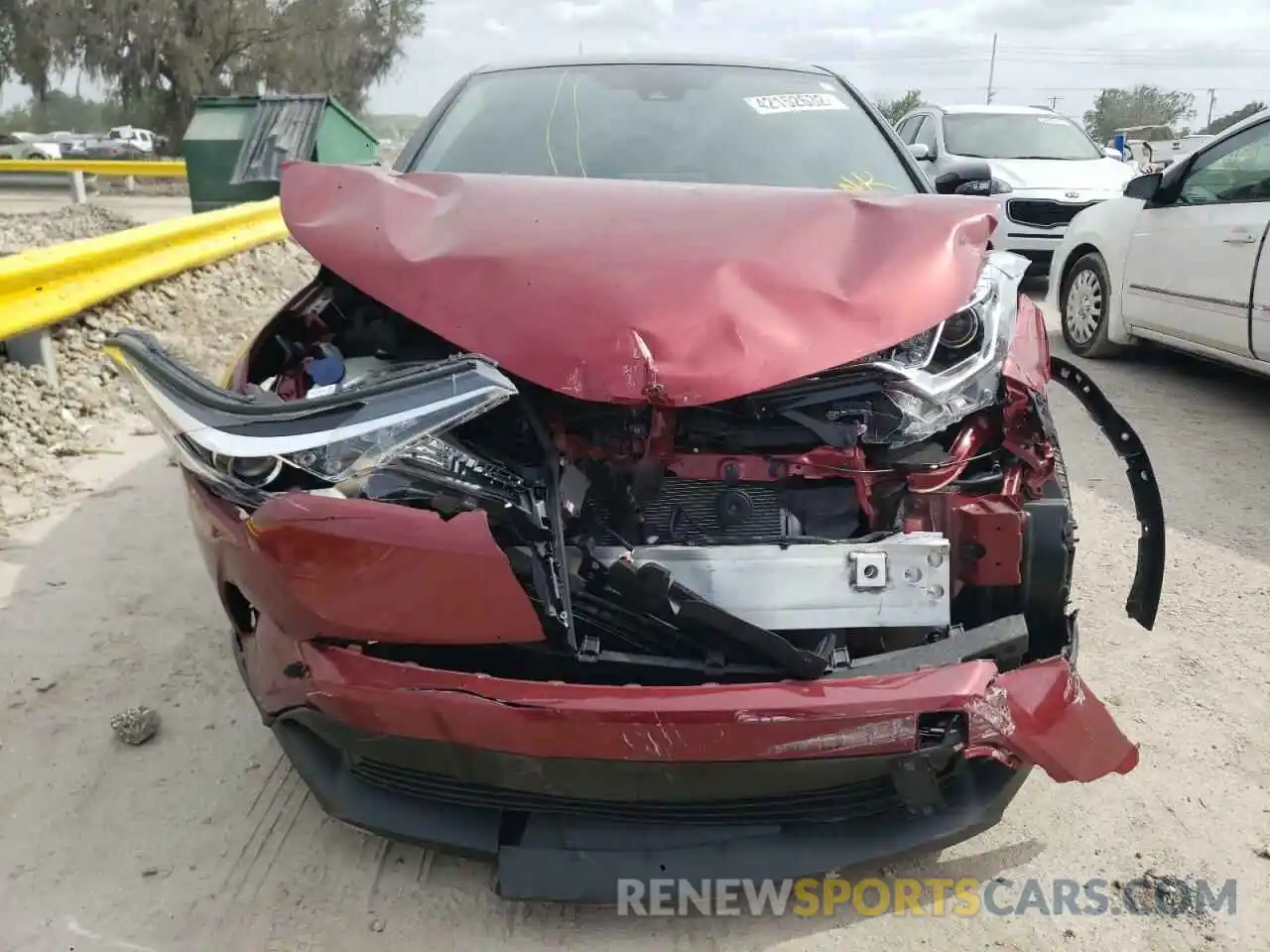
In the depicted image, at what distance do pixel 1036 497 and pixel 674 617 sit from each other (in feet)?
2.73

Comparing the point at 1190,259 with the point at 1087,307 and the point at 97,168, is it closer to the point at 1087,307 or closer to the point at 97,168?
the point at 1087,307

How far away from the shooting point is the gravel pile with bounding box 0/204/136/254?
30.0ft

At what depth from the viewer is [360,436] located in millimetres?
1736

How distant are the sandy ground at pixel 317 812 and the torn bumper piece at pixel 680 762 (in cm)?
25

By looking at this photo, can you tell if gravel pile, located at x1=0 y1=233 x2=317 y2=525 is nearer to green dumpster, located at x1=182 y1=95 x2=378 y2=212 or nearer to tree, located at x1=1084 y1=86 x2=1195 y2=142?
green dumpster, located at x1=182 y1=95 x2=378 y2=212

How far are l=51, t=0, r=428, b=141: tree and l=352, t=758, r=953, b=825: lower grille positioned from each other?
34.0 m

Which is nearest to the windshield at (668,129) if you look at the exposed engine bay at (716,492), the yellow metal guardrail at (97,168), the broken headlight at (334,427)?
the exposed engine bay at (716,492)

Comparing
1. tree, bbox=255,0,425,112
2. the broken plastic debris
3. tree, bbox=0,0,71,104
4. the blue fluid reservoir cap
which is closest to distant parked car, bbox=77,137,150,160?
tree, bbox=0,0,71,104

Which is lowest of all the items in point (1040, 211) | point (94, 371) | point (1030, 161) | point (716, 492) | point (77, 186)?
point (94, 371)

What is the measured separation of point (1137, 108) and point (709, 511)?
68.5m

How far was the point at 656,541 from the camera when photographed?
6.72 ft

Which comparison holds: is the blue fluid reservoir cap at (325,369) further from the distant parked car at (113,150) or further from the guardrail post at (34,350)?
the distant parked car at (113,150)

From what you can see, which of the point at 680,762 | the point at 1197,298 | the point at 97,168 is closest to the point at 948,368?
the point at 680,762

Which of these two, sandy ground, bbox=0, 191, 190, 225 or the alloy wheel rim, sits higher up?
sandy ground, bbox=0, 191, 190, 225
